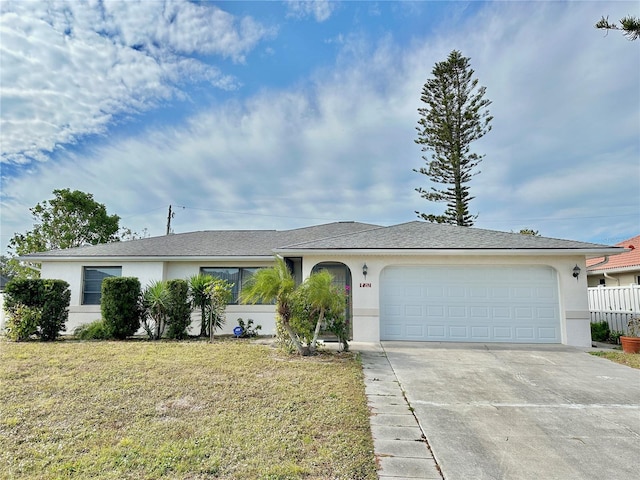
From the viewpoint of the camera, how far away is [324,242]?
11.3m

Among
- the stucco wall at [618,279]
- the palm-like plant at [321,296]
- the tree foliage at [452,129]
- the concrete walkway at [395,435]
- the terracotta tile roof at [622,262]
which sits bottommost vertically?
the concrete walkway at [395,435]

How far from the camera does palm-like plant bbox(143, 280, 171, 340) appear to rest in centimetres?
1127

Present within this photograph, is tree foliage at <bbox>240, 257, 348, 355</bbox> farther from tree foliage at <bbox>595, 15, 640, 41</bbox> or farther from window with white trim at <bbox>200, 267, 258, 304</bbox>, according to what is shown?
tree foliage at <bbox>595, 15, 640, 41</bbox>

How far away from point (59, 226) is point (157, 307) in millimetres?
17743

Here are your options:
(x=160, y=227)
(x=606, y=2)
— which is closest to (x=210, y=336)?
(x=606, y=2)

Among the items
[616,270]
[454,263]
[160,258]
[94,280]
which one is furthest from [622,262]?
[94,280]

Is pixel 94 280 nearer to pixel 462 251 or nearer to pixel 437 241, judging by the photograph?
pixel 437 241

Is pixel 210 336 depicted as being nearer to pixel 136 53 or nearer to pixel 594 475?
pixel 136 53

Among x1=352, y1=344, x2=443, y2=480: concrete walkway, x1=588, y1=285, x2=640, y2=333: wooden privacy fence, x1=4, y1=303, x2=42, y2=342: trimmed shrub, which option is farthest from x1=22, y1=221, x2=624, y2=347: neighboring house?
x1=4, y1=303, x2=42, y2=342: trimmed shrub

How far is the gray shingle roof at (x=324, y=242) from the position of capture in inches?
424

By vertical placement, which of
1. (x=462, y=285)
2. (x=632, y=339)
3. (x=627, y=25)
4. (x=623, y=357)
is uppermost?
(x=627, y=25)

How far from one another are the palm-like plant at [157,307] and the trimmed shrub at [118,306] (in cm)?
41

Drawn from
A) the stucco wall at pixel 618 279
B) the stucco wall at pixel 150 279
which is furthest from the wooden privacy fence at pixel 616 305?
the stucco wall at pixel 150 279

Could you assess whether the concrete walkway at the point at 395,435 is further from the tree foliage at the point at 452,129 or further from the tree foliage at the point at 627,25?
the tree foliage at the point at 452,129
